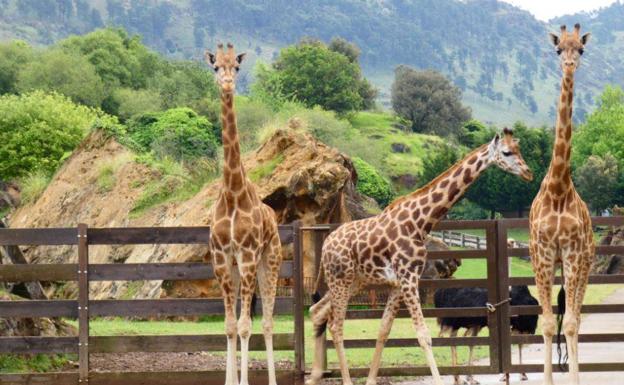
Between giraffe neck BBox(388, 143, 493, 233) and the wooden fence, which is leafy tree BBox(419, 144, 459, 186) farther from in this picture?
giraffe neck BBox(388, 143, 493, 233)

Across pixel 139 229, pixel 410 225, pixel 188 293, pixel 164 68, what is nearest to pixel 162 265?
pixel 139 229

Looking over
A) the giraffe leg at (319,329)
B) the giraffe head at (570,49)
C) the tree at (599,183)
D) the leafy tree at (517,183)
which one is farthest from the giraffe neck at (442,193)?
the tree at (599,183)

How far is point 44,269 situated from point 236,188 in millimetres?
2994

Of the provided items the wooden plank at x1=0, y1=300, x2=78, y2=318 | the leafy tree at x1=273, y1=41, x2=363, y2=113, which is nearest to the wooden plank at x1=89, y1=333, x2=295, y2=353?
the wooden plank at x1=0, y1=300, x2=78, y2=318

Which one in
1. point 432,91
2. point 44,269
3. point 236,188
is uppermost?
point 432,91

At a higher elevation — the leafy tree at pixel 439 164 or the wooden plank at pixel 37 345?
the leafy tree at pixel 439 164

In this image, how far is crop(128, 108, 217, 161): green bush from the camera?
3819 centimetres

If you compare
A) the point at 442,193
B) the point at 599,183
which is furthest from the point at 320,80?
the point at 442,193

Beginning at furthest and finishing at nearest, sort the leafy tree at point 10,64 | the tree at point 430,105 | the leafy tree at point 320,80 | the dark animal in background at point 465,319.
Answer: the tree at point 430,105, the leafy tree at point 320,80, the leafy tree at point 10,64, the dark animal in background at point 465,319

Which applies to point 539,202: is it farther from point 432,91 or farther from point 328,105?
point 432,91

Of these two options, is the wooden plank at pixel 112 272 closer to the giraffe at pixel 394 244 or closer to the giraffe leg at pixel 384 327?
the giraffe at pixel 394 244

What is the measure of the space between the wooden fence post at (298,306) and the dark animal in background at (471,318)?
2.52 meters

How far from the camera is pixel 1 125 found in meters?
74.4

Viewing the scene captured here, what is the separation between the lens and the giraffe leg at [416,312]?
12489 millimetres
